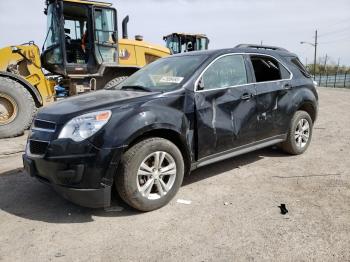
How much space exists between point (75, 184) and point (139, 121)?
0.87 meters

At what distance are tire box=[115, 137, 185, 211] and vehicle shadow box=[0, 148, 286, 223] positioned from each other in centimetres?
20

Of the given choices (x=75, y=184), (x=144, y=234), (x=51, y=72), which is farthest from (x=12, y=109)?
(x=144, y=234)

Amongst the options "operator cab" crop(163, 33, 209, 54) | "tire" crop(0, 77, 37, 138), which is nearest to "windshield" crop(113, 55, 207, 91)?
"tire" crop(0, 77, 37, 138)

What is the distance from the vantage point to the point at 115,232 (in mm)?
3121

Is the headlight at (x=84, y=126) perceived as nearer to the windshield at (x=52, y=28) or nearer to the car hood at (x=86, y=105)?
the car hood at (x=86, y=105)

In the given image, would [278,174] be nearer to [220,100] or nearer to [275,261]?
[220,100]

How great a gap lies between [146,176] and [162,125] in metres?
0.57

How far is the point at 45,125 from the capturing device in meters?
3.40

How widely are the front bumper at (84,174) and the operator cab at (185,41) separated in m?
12.0

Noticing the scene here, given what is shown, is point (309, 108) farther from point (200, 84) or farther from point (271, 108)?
point (200, 84)

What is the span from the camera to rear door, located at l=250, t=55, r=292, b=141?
4.65 m

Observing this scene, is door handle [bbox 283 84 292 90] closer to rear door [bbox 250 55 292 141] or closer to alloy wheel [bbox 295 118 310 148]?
rear door [bbox 250 55 292 141]

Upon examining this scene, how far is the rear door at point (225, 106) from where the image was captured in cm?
394

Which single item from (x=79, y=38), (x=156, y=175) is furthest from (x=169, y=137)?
(x=79, y=38)
